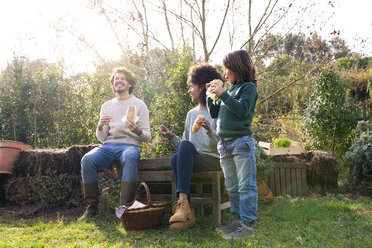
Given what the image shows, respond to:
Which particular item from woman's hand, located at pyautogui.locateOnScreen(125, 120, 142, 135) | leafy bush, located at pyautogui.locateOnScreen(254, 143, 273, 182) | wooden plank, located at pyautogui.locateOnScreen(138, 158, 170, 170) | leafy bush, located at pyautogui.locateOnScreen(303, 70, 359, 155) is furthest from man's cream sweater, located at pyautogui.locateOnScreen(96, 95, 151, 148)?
leafy bush, located at pyautogui.locateOnScreen(303, 70, 359, 155)

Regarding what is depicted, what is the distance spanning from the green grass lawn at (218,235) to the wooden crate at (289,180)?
39.8 inches

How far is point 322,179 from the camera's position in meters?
4.98

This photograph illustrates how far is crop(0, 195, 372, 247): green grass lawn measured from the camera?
2551 mm

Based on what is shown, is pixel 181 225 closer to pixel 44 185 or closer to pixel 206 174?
pixel 206 174

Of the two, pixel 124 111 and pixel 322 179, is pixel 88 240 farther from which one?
pixel 322 179

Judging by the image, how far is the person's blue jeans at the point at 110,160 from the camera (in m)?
3.38

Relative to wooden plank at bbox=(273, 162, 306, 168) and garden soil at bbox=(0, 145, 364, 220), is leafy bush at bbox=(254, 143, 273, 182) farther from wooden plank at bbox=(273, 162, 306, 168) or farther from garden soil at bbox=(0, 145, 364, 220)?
garden soil at bbox=(0, 145, 364, 220)

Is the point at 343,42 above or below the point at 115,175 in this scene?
above

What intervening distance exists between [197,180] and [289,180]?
1.97m

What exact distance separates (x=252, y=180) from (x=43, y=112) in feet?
16.4

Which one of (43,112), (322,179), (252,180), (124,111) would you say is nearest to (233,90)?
(252,180)

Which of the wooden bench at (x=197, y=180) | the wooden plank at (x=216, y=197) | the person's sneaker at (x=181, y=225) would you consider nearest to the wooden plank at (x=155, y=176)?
the wooden bench at (x=197, y=180)

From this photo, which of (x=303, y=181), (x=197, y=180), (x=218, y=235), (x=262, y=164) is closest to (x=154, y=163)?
(x=197, y=180)

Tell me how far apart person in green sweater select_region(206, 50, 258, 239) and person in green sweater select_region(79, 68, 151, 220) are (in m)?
1.02
